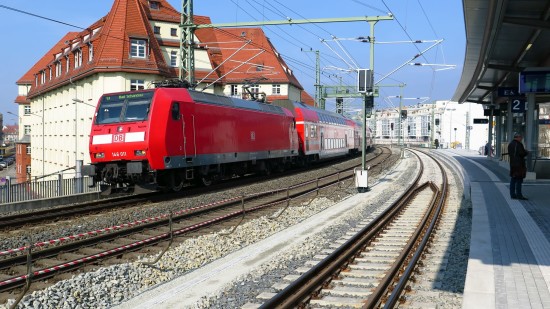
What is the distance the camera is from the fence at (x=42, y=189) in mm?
13828

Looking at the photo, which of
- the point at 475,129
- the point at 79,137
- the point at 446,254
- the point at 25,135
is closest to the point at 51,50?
the point at 25,135

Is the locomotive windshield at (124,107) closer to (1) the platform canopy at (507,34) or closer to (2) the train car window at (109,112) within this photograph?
(2) the train car window at (109,112)

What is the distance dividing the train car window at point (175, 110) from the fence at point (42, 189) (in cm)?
341

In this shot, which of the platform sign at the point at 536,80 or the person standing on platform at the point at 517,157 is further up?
the platform sign at the point at 536,80

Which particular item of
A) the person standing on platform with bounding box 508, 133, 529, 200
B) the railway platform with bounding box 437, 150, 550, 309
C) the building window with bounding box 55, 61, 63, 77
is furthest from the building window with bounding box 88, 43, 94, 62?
the person standing on platform with bounding box 508, 133, 529, 200

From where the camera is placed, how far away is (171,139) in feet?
49.1

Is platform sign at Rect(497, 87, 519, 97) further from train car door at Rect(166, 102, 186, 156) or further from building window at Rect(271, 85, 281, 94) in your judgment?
building window at Rect(271, 85, 281, 94)

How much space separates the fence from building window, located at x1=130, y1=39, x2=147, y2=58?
2472 centimetres

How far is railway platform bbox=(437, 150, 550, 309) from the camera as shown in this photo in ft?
19.0

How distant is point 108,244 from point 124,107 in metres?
6.83

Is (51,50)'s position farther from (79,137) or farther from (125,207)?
(125,207)

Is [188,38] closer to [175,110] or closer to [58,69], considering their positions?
[175,110]

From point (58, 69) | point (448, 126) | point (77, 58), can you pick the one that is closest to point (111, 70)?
point (77, 58)

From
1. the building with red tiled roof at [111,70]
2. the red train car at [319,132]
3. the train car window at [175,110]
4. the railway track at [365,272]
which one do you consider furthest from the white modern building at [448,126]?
the railway track at [365,272]
